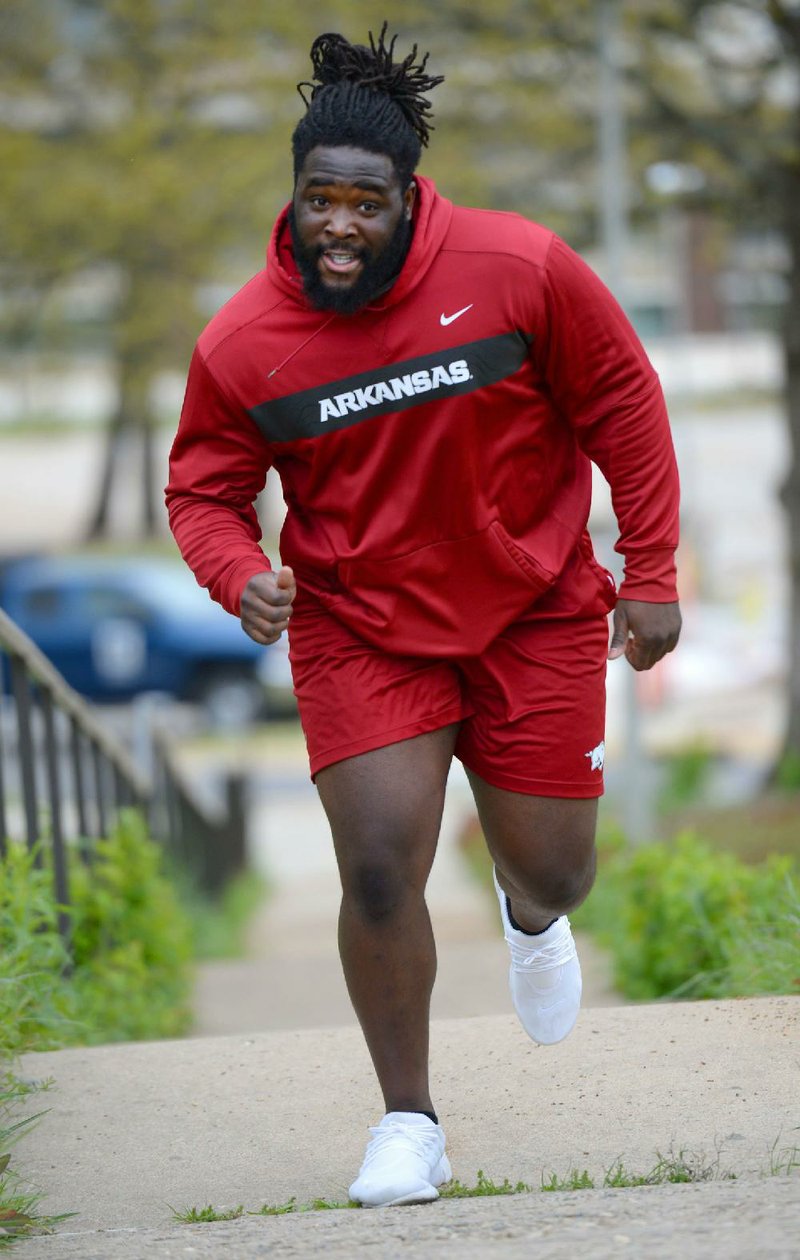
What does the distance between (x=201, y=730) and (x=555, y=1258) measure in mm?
21153

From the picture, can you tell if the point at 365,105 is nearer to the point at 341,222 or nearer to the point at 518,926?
the point at 341,222

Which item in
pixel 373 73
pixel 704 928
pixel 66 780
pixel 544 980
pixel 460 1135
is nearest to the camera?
pixel 373 73

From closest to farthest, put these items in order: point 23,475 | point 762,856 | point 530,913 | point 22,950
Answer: point 530,913 < point 22,950 < point 762,856 < point 23,475

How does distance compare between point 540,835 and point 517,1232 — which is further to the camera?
point 540,835

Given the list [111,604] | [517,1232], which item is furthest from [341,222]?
[111,604]

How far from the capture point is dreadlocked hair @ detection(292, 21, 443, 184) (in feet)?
11.6

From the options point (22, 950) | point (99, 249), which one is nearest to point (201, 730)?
point (99, 249)

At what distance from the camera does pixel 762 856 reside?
972cm

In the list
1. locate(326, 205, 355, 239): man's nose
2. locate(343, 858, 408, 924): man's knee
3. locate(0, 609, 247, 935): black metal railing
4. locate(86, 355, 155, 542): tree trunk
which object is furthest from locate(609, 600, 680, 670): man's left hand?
locate(86, 355, 155, 542): tree trunk

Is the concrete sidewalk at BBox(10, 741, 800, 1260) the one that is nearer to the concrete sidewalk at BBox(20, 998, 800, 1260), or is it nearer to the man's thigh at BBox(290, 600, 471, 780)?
the concrete sidewalk at BBox(20, 998, 800, 1260)

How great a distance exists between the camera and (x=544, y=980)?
4047 millimetres

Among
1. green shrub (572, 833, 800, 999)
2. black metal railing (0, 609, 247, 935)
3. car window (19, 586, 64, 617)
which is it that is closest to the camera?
green shrub (572, 833, 800, 999)

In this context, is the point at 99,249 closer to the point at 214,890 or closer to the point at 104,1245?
the point at 214,890

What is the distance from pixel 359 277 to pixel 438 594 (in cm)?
61
